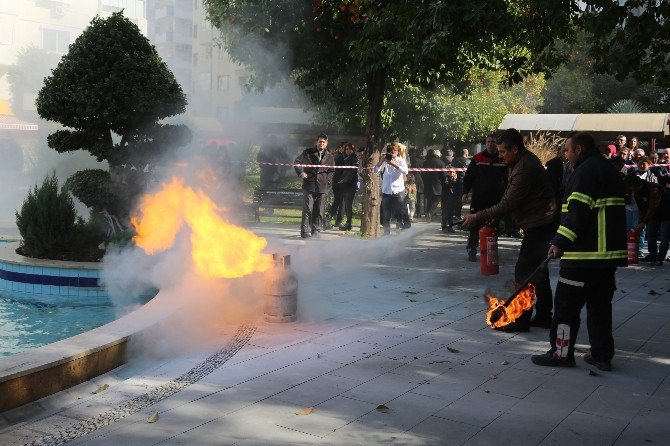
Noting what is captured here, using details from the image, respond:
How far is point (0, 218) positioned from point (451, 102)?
46.6ft

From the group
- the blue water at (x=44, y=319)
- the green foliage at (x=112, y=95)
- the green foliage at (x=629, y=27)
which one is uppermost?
the green foliage at (x=629, y=27)

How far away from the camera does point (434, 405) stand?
4.96m

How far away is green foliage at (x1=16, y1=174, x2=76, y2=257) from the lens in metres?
9.70

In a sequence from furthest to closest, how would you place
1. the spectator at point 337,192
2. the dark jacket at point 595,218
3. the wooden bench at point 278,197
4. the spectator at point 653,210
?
the wooden bench at point 278,197 → the spectator at point 337,192 → the spectator at point 653,210 → the dark jacket at point 595,218

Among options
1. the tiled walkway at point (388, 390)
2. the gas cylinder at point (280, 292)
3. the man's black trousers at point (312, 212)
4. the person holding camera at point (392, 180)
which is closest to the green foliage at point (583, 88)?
the person holding camera at point (392, 180)

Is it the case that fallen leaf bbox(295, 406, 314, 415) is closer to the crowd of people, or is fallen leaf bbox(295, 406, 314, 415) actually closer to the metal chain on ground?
the metal chain on ground

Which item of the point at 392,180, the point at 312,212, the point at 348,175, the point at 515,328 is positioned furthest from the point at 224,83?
the point at 515,328

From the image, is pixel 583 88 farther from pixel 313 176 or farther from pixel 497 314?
pixel 497 314

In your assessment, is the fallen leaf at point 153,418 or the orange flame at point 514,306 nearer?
the fallen leaf at point 153,418

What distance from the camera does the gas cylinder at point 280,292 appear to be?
23.5ft

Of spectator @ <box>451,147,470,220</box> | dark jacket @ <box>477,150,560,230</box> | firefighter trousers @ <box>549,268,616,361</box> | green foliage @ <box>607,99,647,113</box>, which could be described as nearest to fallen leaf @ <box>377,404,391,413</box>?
firefighter trousers @ <box>549,268,616,361</box>

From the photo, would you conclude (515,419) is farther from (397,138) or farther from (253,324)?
(397,138)

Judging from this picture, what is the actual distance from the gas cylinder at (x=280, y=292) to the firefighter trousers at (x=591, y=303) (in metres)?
2.55

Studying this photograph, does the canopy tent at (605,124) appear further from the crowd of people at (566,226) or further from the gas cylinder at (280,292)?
the gas cylinder at (280,292)
